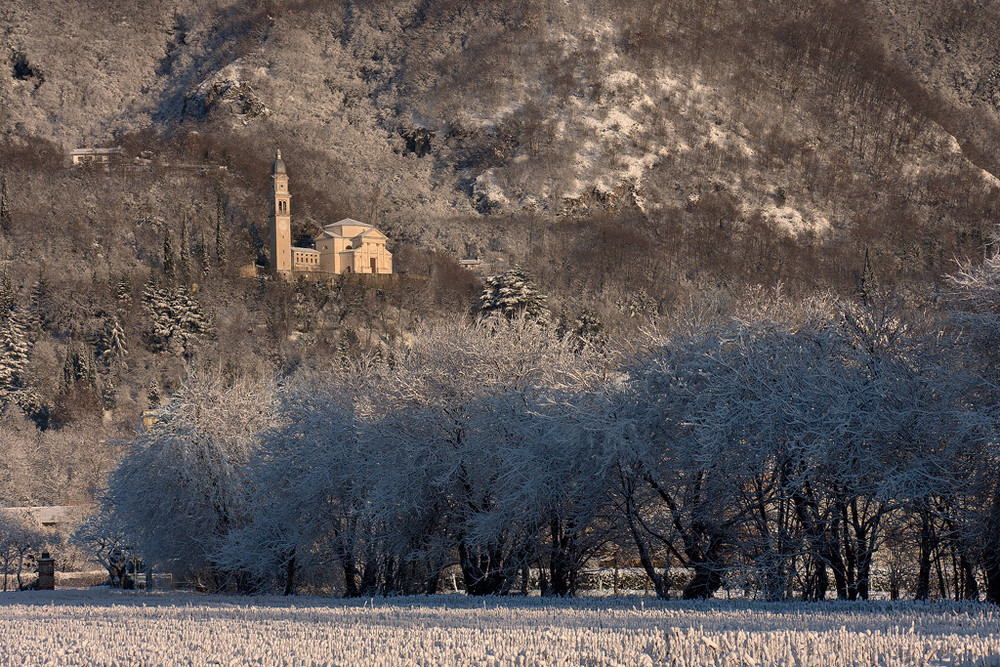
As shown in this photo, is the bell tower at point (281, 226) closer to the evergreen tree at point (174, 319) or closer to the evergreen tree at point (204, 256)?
the evergreen tree at point (204, 256)

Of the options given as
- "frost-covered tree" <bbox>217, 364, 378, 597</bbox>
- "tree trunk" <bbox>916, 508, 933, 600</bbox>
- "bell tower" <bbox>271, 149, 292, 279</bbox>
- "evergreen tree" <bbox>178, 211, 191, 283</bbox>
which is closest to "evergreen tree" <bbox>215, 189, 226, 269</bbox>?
"evergreen tree" <bbox>178, 211, 191, 283</bbox>

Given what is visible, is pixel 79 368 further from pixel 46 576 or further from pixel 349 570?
pixel 349 570

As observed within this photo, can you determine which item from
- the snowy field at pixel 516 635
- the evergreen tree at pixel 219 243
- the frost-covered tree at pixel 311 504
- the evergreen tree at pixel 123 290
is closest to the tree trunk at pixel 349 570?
the frost-covered tree at pixel 311 504

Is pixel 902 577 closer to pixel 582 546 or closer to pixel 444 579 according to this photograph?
pixel 582 546

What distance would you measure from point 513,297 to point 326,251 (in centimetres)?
6025

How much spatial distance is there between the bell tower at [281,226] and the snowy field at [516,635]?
14550 centimetres

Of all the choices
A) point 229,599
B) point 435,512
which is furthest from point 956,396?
point 229,599

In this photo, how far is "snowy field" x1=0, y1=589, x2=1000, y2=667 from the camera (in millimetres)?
17188

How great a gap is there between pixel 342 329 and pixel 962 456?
118 m

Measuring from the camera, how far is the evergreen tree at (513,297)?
121625 millimetres

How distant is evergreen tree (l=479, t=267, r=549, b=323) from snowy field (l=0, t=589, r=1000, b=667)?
9220 centimetres

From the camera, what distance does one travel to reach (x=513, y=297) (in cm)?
12444

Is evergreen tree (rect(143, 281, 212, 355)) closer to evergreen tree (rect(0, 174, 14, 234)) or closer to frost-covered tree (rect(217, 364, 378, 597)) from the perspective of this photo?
evergreen tree (rect(0, 174, 14, 234))

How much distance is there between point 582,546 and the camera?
36312 mm
